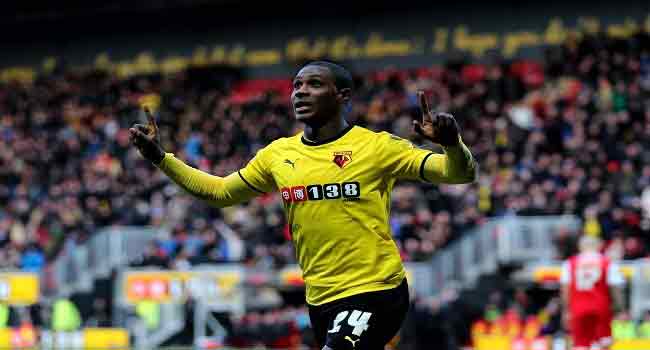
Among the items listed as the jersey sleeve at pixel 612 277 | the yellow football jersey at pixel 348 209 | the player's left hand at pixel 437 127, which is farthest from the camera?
the jersey sleeve at pixel 612 277

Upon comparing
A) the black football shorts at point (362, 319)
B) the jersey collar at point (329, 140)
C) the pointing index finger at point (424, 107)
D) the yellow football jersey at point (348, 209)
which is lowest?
the black football shorts at point (362, 319)

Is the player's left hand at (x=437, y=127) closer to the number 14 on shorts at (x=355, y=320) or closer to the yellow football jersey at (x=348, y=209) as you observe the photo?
the yellow football jersey at (x=348, y=209)

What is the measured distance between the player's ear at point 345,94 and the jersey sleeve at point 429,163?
0.92 ft

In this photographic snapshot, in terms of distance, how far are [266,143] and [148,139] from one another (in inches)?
904

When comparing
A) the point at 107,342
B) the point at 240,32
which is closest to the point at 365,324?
the point at 107,342

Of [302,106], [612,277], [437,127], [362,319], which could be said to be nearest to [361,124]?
[612,277]

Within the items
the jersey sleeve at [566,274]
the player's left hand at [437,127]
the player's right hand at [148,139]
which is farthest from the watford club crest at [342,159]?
the jersey sleeve at [566,274]

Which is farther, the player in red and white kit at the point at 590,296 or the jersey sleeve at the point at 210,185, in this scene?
the player in red and white kit at the point at 590,296

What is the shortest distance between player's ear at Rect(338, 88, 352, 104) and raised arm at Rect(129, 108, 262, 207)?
28.4 inches

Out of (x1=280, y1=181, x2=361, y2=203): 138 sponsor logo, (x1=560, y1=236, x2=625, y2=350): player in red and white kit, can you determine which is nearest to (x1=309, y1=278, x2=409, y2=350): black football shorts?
(x1=280, y1=181, x2=361, y2=203): 138 sponsor logo

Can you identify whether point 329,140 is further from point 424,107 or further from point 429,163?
point 424,107

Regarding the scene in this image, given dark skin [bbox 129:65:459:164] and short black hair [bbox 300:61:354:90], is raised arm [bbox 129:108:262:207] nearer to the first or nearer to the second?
dark skin [bbox 129:65:459:164]

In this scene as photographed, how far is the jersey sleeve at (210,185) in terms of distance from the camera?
6.99 meters

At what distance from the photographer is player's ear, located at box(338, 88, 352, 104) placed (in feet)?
21.7
